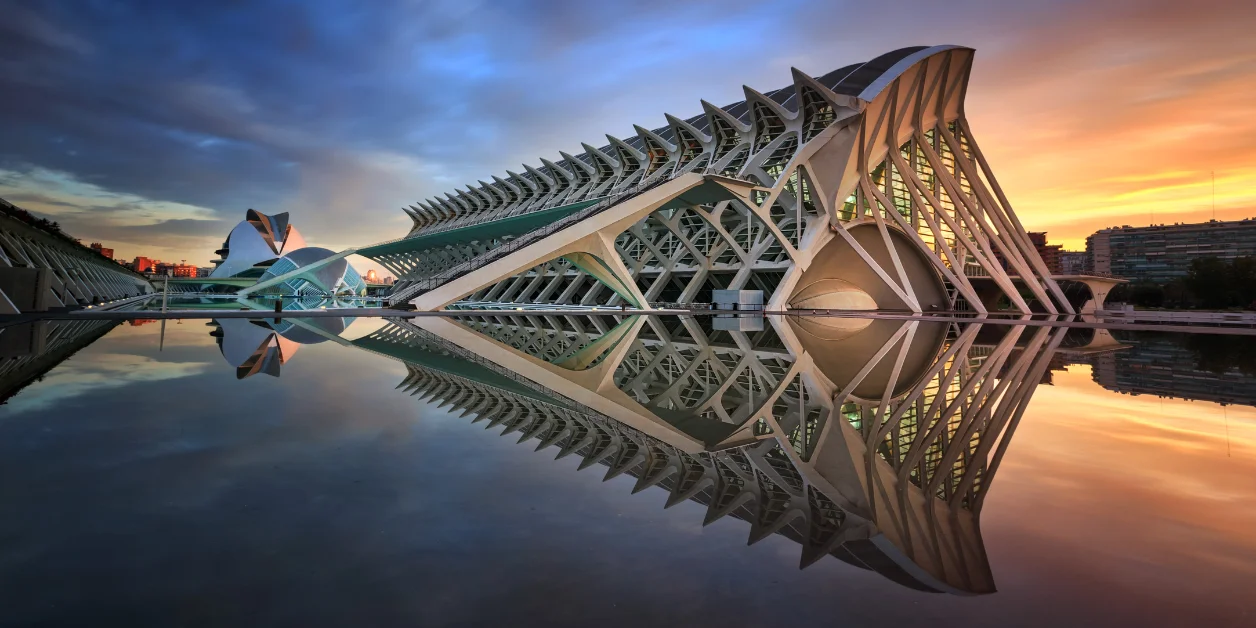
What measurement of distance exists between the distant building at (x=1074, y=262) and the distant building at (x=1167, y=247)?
10.8m

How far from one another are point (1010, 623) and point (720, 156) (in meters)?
37.2

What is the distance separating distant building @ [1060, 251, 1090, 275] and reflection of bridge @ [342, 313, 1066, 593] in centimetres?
16372

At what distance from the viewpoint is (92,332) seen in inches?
602

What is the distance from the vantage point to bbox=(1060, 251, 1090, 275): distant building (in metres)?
147

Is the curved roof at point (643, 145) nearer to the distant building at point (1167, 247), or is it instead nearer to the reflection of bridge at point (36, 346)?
the reflection of bridge at point (36, 346)

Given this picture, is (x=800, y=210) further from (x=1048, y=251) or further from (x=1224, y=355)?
(x=1048, y=251)

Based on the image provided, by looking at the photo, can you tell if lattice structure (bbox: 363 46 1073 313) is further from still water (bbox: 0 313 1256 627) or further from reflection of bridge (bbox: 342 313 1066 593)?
still water (bbox: 0 313 1256 627)

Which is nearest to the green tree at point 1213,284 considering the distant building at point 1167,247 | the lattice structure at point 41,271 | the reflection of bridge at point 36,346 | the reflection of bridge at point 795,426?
the distant building at point 1167,247

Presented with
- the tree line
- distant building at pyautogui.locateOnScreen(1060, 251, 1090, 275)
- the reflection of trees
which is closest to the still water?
the reflection of trees

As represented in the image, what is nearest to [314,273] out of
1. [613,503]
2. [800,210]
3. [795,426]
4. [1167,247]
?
[800,210]

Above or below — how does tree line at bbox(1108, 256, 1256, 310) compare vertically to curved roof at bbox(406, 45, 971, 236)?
below

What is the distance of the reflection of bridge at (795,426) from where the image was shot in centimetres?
319

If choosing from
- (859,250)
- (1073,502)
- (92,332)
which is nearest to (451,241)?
(859,250)

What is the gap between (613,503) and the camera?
347cm
